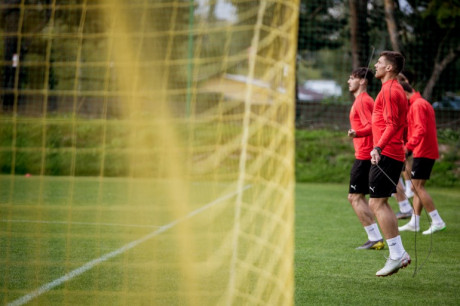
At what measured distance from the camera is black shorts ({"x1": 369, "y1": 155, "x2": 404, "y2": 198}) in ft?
20.4

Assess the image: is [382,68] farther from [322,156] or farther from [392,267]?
[322,156]

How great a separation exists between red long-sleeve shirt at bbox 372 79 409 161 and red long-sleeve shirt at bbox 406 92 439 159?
8.18ft

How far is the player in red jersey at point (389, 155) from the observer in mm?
6078

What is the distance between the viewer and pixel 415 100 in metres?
8.84

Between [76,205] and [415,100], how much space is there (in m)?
5.84

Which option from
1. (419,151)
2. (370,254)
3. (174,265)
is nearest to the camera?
(174,265)

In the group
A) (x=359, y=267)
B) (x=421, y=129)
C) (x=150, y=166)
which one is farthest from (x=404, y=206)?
(x=150, y=166)

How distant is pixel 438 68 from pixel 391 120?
13.9 metres

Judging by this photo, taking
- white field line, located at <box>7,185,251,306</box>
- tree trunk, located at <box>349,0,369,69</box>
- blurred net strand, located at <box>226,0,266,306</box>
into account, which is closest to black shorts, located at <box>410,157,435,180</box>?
white field line, located at <box>7,185,251,306</box>

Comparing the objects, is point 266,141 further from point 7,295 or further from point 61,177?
point 7,295

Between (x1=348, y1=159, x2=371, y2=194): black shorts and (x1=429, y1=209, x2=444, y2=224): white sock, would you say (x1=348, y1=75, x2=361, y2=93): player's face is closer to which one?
(x1=348, y1=159, x2=371, y2=194): black shorts

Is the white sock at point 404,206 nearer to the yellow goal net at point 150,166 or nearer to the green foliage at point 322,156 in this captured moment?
the yellow goal net at point 150,166

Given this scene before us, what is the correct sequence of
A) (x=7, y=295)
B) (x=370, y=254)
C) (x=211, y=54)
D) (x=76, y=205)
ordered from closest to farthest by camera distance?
(x=7, y=295), (x=370, y=254), (x=76, y=205), (x=211, y=54)

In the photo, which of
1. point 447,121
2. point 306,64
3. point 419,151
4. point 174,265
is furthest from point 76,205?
point 306,64
